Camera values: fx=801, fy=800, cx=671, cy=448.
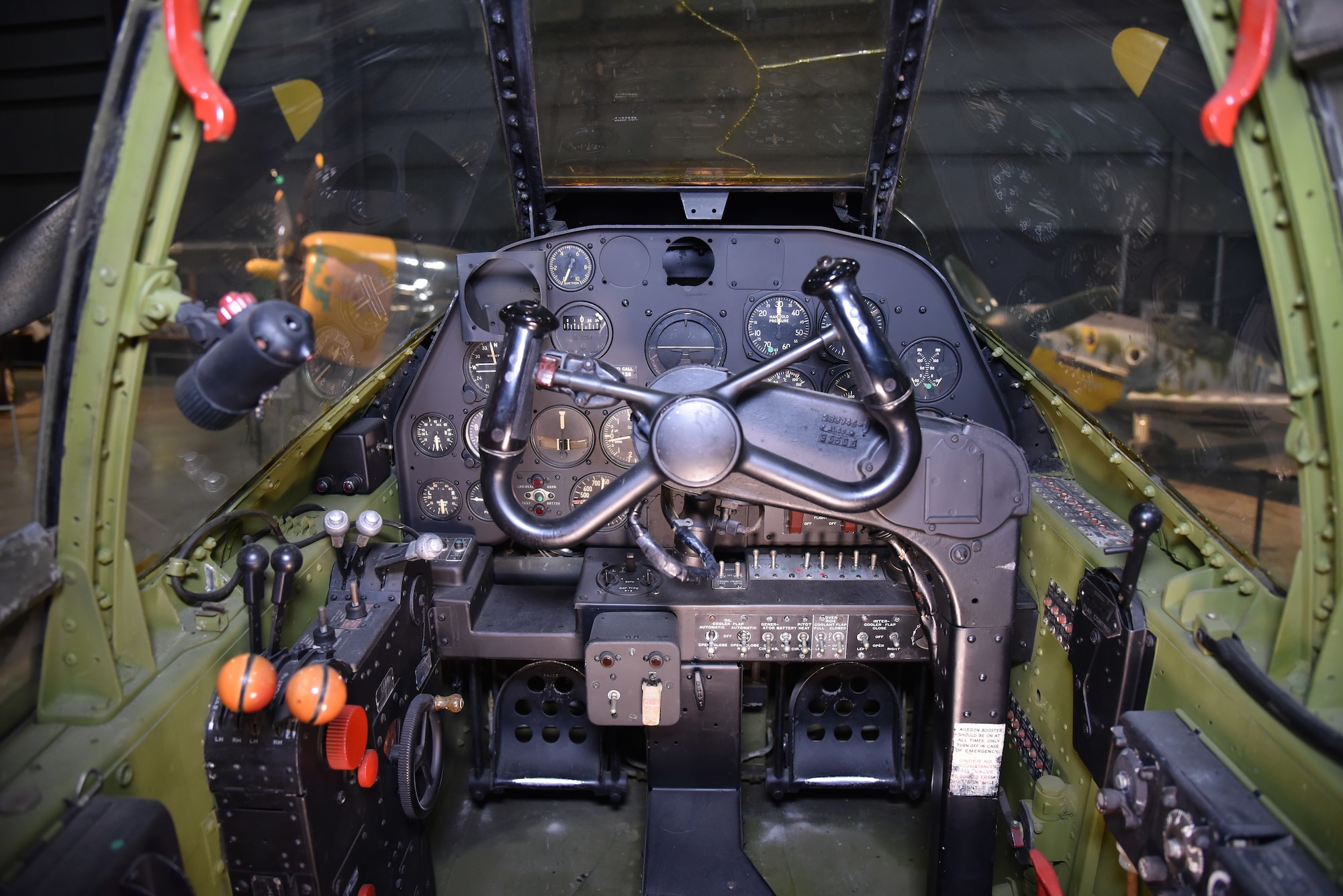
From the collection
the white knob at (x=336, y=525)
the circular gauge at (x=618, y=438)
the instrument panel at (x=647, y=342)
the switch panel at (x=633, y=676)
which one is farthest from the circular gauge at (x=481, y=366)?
the switch panel at (x=633, y=676)

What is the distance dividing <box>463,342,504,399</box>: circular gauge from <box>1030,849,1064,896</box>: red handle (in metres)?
1.93

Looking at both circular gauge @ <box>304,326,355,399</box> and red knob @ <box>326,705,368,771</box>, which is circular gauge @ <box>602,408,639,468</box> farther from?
red knob @ <box>326,705,368,771</box>

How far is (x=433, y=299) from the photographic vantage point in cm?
267

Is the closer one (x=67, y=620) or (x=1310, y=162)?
(x=1310, y=162)

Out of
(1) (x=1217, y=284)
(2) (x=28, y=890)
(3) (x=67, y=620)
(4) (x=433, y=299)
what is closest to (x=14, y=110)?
(4) (x=433, y=299)

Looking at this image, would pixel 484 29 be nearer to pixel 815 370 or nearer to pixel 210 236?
pixel 210 236

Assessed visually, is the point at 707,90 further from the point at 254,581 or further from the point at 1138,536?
the point at 254,581

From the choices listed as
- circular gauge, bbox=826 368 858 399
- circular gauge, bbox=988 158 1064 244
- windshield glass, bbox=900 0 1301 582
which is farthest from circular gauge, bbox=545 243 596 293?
circular gauge, bbox=988 158 1064 244

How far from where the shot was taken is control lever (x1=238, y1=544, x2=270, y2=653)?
153cm

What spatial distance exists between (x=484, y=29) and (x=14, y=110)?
6147mm

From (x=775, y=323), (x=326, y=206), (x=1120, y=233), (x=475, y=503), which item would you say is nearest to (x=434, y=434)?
(x=475, y=503)

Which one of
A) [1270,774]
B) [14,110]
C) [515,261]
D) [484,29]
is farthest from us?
[14,110]

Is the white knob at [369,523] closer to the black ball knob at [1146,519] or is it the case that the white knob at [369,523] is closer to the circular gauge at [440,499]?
the circular gauge at [440,499]

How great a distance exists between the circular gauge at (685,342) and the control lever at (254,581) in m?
1.36
